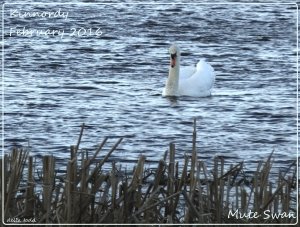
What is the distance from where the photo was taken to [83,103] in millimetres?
14852

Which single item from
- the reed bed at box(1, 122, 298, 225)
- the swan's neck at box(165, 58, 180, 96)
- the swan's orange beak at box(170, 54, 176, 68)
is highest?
the swan's orange beak at box(170, 54, 176, 68)

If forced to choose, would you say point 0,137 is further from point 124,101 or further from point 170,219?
point 170,219

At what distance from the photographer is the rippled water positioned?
12.5 meters

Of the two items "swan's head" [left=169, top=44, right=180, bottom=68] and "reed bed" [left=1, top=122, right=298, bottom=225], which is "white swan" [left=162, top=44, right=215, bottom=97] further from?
"reed bed" [left=1, top=122, right=298, bottom=225]

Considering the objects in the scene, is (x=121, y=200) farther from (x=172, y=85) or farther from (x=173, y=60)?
(x=173, y=60)

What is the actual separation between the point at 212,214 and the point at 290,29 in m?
14.2

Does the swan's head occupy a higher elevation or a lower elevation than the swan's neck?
higher

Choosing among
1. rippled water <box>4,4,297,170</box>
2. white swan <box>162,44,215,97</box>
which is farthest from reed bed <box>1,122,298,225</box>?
white swan <box>162,44,215,97</box>

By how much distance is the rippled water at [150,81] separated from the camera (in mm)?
12492

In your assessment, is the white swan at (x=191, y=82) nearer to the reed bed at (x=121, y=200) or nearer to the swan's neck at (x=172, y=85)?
the swan's neck at (x=172, y=85)

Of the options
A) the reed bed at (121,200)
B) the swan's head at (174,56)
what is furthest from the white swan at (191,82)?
the reed bed at (121,200)

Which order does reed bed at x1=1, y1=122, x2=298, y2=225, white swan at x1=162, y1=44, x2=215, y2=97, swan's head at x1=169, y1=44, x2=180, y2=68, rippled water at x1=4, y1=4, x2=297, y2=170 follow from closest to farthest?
reed bed at x1=1, y1=122, x2=298, y2=225 → rippled water at x1=4, y1=4, x2=297, y2=170 → white swan at x1=162, y1=44, x2=215, y2=97 → swan's head at x1=169, y1=44, x2=180, y2=68

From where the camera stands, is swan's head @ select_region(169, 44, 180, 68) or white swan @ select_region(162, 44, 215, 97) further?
swan's head @ select_region(169, 44, 180, 68)

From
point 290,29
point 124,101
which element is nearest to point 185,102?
point 124,101
